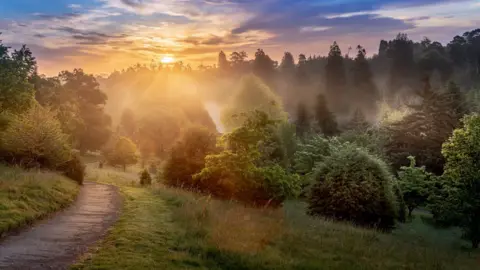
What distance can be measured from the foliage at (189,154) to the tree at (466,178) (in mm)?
14975

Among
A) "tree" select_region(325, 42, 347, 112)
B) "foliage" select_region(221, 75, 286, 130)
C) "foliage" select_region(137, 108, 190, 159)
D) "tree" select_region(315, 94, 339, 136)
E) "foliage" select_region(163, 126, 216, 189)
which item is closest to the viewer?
"foliage" select_region(163, 126, 216, 189)

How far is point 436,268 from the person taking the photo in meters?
12.4

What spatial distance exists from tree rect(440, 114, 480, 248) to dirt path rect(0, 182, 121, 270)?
18441 millimetres

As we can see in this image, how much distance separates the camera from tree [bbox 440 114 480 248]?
79.9 feet

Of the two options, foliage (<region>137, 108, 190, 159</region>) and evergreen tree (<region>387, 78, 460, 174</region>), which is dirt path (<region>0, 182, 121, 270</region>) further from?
foliage (<region>137, 108, 190, 159</region>)

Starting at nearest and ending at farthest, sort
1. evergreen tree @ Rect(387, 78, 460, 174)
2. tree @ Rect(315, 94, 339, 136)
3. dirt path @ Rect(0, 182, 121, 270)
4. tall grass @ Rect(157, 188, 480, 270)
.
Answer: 1. dirt path @ Rect(0, 182, 121, 270)
2. tall grass @ Rect(157, 188, 480, 270)
3. evergreen tree @ Rect(387, 78, 460, 174)
4. tree @ Rect(315, 94, 339, 136)

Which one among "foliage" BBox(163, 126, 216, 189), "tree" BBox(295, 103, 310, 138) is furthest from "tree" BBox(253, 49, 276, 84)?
"foliage" BBox(163, 126, 216, 189)

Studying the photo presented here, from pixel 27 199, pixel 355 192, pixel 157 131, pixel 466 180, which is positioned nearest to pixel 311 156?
pixel 355 192

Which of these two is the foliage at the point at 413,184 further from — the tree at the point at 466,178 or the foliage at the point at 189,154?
the foliage at the point at 189,154

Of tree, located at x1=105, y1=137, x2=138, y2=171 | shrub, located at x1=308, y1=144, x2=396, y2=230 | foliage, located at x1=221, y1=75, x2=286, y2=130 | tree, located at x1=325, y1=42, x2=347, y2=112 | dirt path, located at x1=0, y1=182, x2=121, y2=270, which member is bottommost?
tree, located at x1=105, y1=137, x2=138, y2=171

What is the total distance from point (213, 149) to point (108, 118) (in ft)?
192

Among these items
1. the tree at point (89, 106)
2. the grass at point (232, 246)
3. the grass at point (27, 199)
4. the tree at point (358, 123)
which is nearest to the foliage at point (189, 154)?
the grass at point (27, 199)

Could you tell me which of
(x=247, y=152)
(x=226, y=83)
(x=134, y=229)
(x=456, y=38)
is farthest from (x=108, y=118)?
(x=456, y=38)

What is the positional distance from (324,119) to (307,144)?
1196 inches
